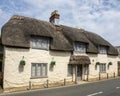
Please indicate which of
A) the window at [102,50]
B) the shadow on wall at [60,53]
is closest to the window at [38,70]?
the shadow on wall at [60,53]

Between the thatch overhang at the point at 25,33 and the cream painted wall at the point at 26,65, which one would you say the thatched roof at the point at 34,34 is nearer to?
the thatch overhang at the point at 25,33

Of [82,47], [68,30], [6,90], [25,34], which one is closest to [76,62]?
[82,47]

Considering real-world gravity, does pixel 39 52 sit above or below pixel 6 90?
above

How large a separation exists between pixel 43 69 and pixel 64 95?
6871 mm

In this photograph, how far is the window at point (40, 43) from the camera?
2097 centimetres

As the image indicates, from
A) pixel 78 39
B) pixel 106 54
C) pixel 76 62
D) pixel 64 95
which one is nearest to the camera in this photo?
pixel 64 95

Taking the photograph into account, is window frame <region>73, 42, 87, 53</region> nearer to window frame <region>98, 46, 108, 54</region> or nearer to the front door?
the front door

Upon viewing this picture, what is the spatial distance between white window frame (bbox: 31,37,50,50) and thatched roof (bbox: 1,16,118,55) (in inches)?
18.9

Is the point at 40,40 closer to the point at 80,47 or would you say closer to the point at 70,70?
the point at 70,70

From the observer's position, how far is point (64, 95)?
1527 cm

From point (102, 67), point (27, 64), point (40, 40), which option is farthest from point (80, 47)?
point (27, 64)

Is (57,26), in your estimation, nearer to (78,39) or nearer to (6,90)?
(78,39)

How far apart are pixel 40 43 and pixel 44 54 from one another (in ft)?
4.01

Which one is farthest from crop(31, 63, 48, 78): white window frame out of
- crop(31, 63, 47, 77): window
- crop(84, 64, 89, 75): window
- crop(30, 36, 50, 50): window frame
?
crop(84, 64, 89, 75): window
